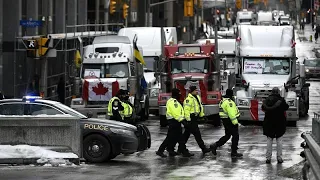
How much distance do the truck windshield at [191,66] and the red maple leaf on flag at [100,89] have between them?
2.48 metres

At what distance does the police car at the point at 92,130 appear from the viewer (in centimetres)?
1958

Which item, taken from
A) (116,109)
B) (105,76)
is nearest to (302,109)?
(105,76)

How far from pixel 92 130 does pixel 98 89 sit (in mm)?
12086

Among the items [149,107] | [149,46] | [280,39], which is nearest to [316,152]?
[280,39]

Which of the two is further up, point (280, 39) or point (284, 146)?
point (280, 39)

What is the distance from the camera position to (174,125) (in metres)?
21.0

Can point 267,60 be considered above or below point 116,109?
above

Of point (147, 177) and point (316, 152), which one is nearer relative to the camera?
point (316, 152)

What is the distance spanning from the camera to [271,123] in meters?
19.8

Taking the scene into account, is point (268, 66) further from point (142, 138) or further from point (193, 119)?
point (142, 138)

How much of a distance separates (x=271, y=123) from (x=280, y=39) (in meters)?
13.1

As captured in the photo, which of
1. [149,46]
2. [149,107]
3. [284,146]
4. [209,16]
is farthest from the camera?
[209,16]

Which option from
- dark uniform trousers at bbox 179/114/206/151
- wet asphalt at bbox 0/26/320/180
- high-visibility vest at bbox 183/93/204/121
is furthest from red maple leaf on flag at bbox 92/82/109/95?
dark uniform trousers at bbox 179/114/206/151

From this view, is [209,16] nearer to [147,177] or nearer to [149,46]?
[149,46]
